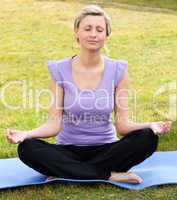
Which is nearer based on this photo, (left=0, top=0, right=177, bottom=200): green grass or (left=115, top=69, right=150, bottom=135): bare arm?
(left=0, top=0, right=177, bottom=200): green grass

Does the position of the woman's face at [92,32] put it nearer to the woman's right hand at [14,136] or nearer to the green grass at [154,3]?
the woman's right hand at [14,136]

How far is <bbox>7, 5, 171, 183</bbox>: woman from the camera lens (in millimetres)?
3287

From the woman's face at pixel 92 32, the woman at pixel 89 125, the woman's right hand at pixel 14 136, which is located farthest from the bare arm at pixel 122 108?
the woman's right hand at pixel 14 136

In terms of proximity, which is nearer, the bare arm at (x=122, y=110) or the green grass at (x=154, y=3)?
the bare arm at (x=122, y=110)

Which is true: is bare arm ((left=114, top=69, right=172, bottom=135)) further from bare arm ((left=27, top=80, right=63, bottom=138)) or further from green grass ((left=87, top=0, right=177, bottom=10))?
green grass ((left=87, top=0, right=177, bottom=10))

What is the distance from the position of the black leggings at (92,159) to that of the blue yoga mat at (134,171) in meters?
0.06

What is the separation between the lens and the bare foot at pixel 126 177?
3318 mm

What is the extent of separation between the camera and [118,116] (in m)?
3.45

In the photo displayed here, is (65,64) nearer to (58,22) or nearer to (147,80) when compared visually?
(147,80)

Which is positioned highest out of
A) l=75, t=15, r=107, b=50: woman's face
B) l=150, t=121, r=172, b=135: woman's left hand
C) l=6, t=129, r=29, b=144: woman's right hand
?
l=75, t=15, r=107, b=50: woman's face

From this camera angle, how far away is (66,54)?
7.14 m

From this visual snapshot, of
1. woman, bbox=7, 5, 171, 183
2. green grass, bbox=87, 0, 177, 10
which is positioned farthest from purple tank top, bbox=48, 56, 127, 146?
green grass, bbox=87, 0, 177, 10

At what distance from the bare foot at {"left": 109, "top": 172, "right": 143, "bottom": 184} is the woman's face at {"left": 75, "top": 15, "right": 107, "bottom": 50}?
765 millimetres

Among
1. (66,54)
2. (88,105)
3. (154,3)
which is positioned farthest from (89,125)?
(154,3)
